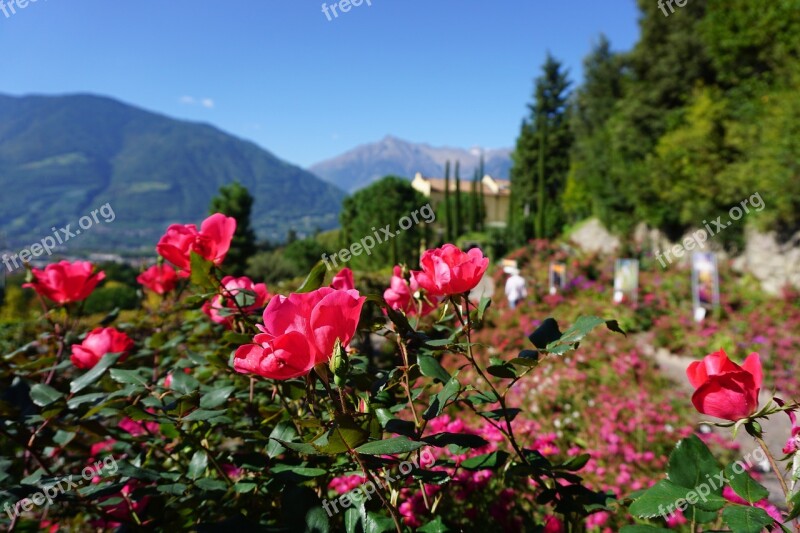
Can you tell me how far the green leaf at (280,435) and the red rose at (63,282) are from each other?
34.7 inches

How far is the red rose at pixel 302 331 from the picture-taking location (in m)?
0.53

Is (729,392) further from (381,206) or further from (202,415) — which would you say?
(381,206)

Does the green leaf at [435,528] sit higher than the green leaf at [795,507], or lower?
lower

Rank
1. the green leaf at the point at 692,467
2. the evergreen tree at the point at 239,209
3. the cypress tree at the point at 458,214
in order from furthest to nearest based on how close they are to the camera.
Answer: the evergreen tree at the point at 239,209 → the cypress tree at the point at 458,214 → the green leaf at the point at 692,467

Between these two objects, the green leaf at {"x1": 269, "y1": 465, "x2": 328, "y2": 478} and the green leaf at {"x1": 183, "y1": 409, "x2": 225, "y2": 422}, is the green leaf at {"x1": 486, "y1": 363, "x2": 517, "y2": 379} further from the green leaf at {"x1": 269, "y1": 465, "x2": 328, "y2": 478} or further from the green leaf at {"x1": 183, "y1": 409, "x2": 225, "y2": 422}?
the green leaf at {"x1": 183, "y1": 409, "x2": 225, "y2": 422}

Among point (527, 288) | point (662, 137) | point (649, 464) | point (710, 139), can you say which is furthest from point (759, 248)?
point (649, 464)

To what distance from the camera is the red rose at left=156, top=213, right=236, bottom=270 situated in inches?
33.1

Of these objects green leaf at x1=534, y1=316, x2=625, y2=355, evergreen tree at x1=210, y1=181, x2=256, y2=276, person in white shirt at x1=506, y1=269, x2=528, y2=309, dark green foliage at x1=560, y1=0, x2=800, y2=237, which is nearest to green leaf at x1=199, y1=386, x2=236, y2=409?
green leaf at x1=534, y1=316, x2=625, y2=355

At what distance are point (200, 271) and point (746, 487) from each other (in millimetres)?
887

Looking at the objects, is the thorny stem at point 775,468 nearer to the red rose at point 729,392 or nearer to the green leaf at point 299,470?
the red rose at point 729,392

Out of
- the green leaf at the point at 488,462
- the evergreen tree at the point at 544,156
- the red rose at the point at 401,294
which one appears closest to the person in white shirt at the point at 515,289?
the red rose at the point at 401,294

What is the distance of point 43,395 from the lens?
0.93 meters

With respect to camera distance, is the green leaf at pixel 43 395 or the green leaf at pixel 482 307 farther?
the green leaf at pixel 43 395

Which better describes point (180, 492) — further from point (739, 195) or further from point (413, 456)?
point (739, 195)
